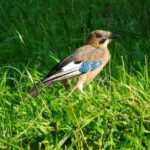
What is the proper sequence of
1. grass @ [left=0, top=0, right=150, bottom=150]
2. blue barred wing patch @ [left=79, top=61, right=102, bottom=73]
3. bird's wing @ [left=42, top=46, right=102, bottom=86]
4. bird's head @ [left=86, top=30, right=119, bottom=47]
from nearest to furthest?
grass @ [left=0, top=0, right=150, bottom=150]
bird's wing @ [left=42, top=46, right=102, bottom=86]
blue barred wing patch @ [left=79, top=61, right=102, bottom=73]
bird's head @ [left=86, top=30, right=119, bottom=47]

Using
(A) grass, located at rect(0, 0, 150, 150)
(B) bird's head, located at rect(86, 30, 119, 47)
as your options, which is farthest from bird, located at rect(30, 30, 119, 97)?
(A) grass, located at rect(0, 0, 150, 150)

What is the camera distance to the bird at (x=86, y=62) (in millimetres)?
7855

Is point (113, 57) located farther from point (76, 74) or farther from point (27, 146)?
point (27, 146)

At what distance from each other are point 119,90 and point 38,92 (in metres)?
0.71

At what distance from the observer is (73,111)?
6688mm

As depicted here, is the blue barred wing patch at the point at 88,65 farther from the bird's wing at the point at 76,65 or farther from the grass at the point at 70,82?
the grass at the point at 70,82

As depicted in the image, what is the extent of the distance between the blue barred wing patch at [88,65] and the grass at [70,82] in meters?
0.13

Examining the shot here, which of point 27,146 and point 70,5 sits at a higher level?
point 27,146

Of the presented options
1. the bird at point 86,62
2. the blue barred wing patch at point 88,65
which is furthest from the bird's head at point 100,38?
the blue barred wing patch at point 88,65

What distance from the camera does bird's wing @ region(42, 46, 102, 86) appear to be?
782 cm

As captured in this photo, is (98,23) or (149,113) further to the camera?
(98,23)

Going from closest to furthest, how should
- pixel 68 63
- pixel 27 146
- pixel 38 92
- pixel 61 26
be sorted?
pixel 27 146 → pixel 38 92 → pixel 68 63 → pixel 61 26

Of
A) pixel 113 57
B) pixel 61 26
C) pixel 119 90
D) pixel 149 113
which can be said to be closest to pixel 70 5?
pixel 61 26

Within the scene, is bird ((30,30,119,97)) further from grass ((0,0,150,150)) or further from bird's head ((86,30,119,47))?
grass ((0,0,150,150))
